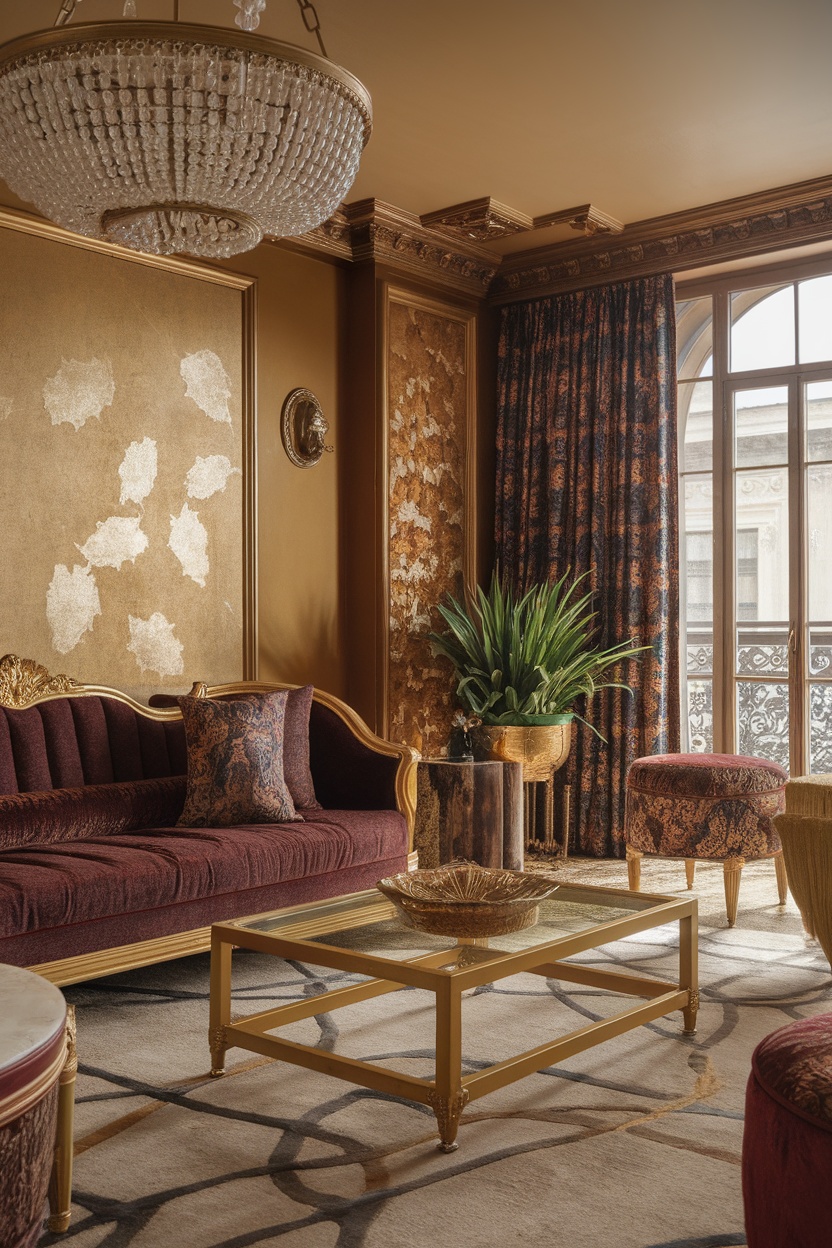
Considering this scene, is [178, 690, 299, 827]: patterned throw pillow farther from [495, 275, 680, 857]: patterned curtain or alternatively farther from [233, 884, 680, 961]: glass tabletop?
[495, 275, 680, 857]: patterned curtain

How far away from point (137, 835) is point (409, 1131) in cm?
159

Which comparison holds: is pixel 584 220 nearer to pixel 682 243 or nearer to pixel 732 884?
pixel 682 243

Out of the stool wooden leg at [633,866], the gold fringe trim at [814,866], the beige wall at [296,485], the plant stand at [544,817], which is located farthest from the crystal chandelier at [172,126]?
the plant stand at [544,817]

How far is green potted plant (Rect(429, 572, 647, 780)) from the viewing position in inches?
207

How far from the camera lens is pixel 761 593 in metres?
5.42

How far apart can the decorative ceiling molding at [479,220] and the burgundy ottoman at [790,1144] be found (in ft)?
13.8

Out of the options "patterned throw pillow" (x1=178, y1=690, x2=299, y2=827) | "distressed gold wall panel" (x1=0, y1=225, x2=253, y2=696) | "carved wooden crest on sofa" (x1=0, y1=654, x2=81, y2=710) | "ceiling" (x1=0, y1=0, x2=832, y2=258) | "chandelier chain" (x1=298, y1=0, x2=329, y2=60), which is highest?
"ceiling" (x1=0, y1=0, x2=832, y2=258)

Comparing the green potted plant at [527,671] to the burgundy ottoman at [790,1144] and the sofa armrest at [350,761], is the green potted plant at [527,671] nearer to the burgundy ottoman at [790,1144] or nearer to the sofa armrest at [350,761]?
the sofa armrest at [350,761]

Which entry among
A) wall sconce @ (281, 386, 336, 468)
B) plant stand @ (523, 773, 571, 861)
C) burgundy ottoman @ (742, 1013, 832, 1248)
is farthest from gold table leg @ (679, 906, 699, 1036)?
wall sconce @ (281, 386, 336, 468)

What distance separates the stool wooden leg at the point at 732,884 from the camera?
165 inches

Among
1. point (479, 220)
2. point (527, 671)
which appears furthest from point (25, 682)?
point (479, 220)

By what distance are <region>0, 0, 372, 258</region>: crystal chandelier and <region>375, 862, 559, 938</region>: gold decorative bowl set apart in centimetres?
155

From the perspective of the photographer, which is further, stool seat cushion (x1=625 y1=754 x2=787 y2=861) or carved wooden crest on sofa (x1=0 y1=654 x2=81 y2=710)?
stool seat cushion (x1=625 y1=754 x2=787 y2=861)

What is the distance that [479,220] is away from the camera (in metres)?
5.30
